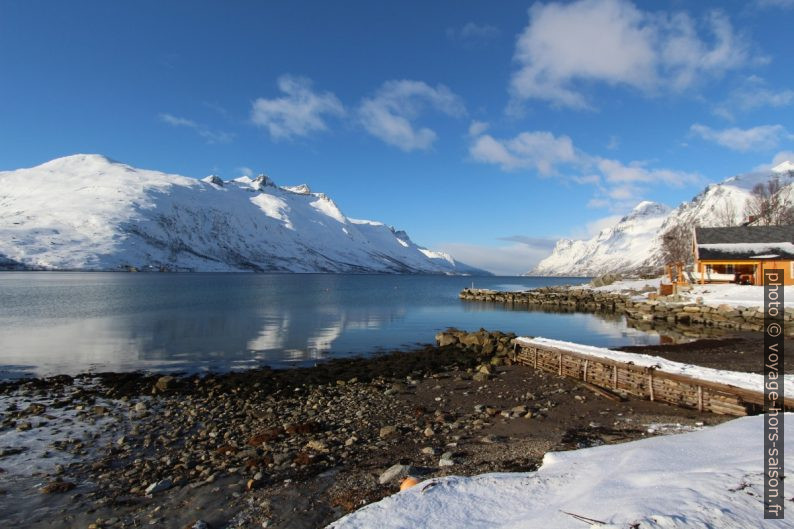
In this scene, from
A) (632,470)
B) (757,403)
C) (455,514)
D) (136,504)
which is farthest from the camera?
(757,403)

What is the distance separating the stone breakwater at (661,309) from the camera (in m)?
39.2

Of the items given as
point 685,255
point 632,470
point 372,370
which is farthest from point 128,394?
point 685,255

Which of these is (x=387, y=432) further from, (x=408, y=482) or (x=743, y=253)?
(x=743, y=253)

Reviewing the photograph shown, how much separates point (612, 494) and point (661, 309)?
47635 millimetres

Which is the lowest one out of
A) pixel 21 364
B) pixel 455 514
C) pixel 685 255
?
pixel 21 364

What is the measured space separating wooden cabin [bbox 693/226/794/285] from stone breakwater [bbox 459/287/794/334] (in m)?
9.63

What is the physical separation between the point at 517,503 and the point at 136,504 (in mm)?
7612

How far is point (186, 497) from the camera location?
9.19 meters

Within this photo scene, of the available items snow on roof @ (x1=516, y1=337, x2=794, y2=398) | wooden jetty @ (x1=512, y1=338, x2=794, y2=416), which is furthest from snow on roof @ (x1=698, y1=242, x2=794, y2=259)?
snow on roof @ (x1=516, y1=337, x2=794, y2=398)

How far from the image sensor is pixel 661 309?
46.9 m

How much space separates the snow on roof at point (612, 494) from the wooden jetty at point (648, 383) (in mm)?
6026

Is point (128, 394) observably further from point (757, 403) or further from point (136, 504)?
point (757, 403)

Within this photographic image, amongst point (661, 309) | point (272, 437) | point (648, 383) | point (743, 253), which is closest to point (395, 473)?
point (272, 437)

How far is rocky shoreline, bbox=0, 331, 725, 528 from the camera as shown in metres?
8.98
